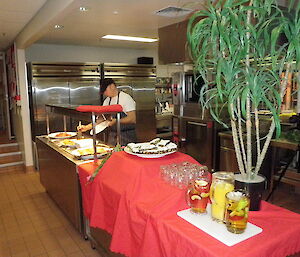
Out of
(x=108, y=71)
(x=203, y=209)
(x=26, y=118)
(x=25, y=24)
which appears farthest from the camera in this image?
(x=108, y=71)

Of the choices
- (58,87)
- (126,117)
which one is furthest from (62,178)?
(58,87)

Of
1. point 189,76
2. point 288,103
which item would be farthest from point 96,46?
point 288,103

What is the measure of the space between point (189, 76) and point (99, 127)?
6.77 ft

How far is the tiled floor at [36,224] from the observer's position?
2799 millimetres

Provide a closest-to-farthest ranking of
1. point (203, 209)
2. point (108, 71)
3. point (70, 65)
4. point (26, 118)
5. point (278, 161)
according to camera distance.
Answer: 1. point (203, 209)
2. point (278, 161)
3. point (26, 118)
4. point (70, 65)
5. point (108, 71)

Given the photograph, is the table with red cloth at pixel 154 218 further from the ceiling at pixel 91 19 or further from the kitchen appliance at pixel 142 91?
the kitchen appliance at pixel 142 91

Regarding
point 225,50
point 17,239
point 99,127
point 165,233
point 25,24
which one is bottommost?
point 17,239

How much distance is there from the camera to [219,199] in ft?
4.73

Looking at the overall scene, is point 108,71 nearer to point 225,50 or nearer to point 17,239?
point 17,239

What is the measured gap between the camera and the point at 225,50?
150 cm

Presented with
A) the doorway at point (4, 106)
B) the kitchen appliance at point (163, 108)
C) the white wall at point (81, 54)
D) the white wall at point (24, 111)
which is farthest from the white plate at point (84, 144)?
the doorway at point (4, 106)

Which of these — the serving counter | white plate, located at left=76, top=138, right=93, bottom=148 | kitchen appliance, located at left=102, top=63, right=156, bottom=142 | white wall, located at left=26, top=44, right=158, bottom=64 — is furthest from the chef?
white wall, located at left=26, top=44, right=158, bottom=64

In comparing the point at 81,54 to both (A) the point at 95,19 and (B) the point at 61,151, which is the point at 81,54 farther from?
(B) the point at 61,151

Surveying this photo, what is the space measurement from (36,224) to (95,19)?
2.75 metres
